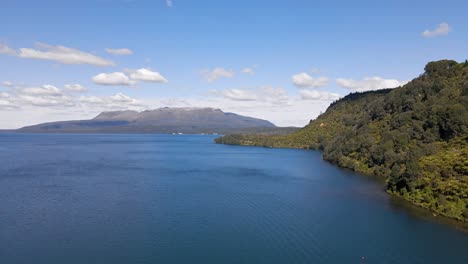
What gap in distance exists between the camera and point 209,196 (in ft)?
188

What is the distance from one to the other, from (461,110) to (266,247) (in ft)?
183

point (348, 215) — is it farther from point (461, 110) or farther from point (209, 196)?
point (461, 110)

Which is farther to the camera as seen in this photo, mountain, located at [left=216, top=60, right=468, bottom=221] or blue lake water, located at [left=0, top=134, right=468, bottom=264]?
mountain, located at [left=216, top=60, right=468, bottom=221]

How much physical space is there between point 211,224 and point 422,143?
51.2 meters

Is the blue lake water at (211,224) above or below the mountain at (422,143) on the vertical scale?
below

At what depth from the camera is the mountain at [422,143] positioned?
1977 inches

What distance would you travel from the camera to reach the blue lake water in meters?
33.7

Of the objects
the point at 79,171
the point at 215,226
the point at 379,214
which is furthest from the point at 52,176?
the point at 379,214

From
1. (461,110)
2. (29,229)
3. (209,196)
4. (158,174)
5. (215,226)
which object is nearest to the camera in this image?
(29,229)

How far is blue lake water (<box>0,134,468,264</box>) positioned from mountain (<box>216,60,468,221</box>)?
464cm

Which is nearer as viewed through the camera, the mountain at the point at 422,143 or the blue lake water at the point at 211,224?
the blue lake water at the point at 211,224

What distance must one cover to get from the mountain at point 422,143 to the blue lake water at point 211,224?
4.64m

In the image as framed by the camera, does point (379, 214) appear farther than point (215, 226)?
Yes

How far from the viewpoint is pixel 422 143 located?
72125 millimetres
